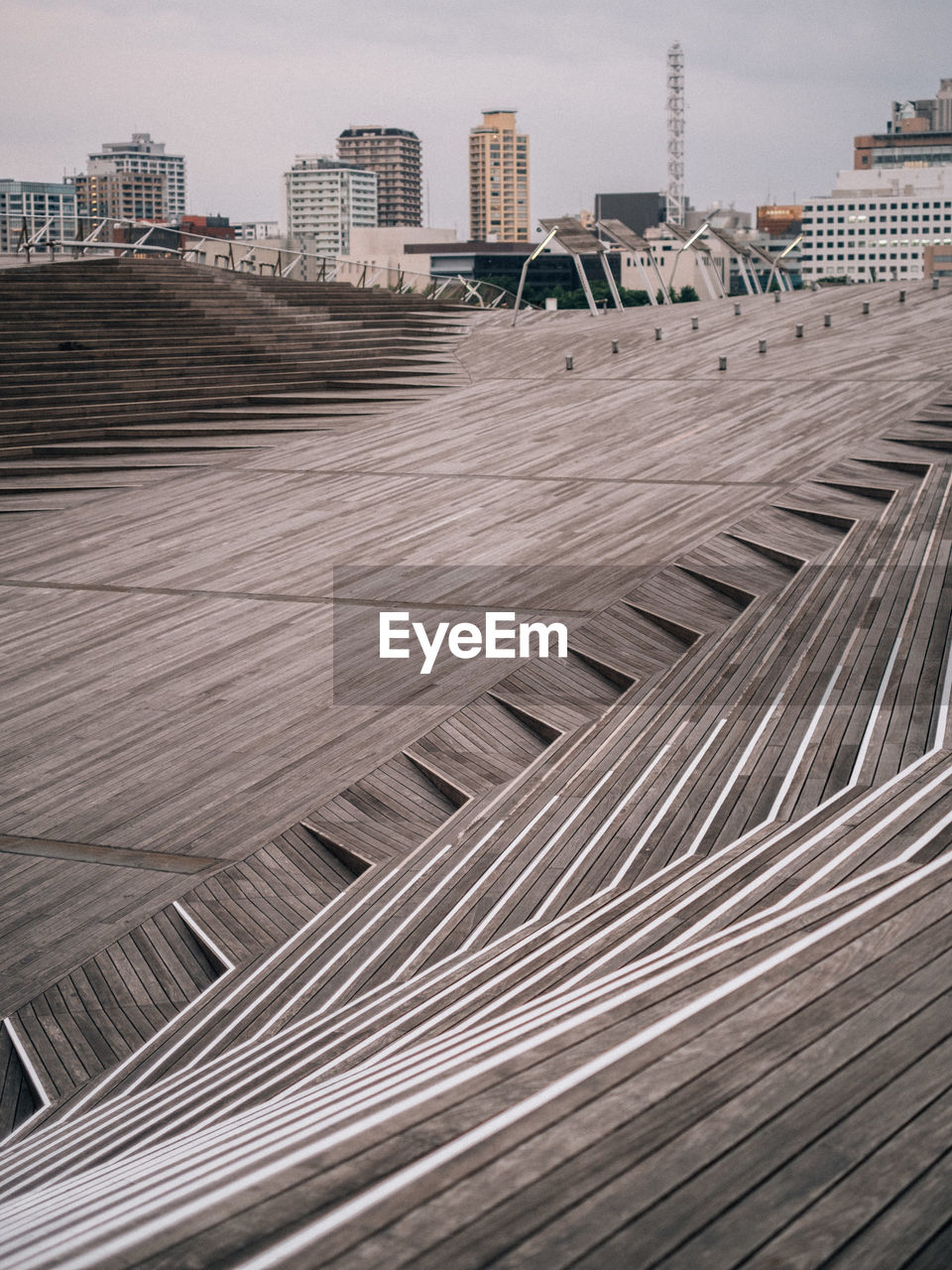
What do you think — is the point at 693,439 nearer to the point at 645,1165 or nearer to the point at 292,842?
the point at 292,842

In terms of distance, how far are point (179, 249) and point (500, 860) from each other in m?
18.0

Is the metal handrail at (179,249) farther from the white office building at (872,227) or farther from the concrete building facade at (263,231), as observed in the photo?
the white office building at (872,227)

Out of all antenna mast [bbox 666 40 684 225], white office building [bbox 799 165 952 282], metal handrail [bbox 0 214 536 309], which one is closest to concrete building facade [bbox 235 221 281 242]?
metal handrail [bbox 0 214 536 309]

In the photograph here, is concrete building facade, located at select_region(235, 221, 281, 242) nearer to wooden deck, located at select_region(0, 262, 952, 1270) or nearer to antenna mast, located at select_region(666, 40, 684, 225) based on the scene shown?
wooden deck, located at select_region(0, 262, 952, 1270)

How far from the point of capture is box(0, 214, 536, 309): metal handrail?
20250 mm

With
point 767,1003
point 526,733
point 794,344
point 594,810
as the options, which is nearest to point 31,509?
point 526,733

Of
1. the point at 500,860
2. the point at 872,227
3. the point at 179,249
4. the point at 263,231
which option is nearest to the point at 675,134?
the point at 872,227

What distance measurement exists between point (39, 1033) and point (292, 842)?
5.62 ft

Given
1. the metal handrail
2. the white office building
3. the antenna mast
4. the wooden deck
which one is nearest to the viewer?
A: the wooden deck

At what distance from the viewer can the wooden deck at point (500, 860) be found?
2.29 metres

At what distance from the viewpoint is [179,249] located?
2141 cm

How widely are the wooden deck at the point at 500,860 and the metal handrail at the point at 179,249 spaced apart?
23.7 ft

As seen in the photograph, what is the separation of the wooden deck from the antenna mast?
130 m

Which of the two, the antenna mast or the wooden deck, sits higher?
the antenna mast
